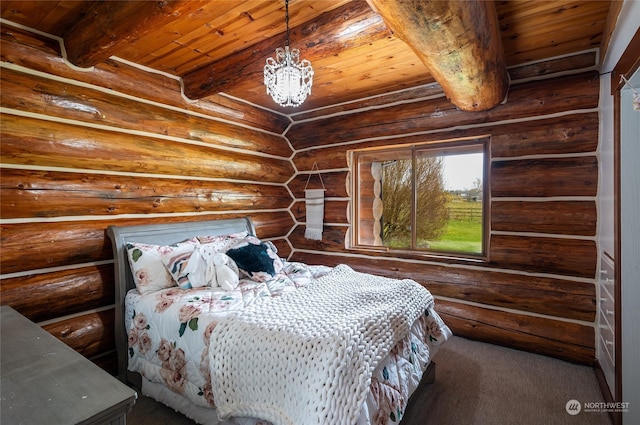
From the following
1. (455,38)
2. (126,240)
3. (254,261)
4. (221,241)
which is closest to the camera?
(455,38)

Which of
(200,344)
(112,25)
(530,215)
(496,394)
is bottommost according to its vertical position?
(496,394)

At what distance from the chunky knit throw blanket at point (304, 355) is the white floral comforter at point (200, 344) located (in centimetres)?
11

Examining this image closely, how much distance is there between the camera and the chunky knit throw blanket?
4.20 ft

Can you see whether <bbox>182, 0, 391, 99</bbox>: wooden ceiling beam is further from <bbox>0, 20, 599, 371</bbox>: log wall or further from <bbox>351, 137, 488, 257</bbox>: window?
<bbox>351, 137, 488, 257</bbox>: window

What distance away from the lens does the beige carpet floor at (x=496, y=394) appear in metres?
1.94

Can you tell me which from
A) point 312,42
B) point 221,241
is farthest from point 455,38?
point 221,241

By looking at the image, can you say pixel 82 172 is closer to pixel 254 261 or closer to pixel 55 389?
pixel 254 261

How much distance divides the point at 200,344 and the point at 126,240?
125cm

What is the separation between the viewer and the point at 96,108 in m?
2.44

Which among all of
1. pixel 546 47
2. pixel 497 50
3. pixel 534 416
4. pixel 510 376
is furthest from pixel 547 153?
pixel 534 416

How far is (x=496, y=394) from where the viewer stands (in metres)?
2.18

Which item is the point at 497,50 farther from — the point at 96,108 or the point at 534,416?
the point at 96,108

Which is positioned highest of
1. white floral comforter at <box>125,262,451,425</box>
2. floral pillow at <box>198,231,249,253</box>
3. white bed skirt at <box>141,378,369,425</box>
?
floral pillow at <box>198,231,249,253</box>

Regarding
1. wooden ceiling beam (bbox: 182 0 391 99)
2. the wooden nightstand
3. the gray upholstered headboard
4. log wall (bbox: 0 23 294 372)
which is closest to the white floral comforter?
the gray upholstered headboard
